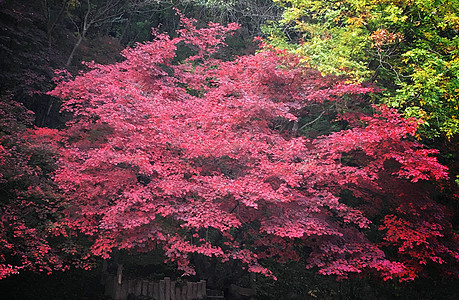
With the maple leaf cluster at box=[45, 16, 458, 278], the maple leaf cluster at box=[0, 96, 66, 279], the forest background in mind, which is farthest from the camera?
the forest background

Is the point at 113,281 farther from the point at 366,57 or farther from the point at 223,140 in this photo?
the point at 366,57

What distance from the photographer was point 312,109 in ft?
34.6


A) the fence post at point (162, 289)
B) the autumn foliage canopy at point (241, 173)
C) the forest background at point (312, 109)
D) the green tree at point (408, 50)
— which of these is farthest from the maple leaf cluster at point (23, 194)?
the green tree at point (408, 50)

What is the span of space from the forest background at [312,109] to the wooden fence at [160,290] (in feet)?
2.84

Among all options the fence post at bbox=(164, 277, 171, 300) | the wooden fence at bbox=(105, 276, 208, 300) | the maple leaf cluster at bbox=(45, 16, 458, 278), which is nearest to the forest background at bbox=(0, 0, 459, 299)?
the maple leaf cluster at bbox=(45, 16, 458, 278)

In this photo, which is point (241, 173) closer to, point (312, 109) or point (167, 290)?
point (167, 290)

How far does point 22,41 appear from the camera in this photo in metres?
12.4

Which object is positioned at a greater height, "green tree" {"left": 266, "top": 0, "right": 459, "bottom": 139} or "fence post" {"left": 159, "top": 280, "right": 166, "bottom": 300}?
"green tree" {"left": 266, "top": 0, "right": 459, "bottom": 139}

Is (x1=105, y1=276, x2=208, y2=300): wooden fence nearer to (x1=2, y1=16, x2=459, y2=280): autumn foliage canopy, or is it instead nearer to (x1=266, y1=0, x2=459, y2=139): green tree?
(x1=2, y1=16, x2=459, y2=280): autumn foliage canopy

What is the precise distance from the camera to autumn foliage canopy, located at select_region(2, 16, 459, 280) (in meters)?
7.11

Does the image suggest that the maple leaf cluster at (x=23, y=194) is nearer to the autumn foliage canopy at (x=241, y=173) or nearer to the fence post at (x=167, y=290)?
the autumn foliage canopy at (x=241, y=173)

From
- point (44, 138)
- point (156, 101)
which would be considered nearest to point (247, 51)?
point (156, 101)

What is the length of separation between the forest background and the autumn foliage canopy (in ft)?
1.29

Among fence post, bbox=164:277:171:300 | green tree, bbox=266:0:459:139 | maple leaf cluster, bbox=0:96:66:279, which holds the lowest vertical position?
fence post, bbox=164:277:171:300
